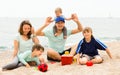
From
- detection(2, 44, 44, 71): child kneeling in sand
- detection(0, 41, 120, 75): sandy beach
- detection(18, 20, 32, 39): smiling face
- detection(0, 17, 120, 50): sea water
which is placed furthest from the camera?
detection(0, 17, 120, 50): sea water

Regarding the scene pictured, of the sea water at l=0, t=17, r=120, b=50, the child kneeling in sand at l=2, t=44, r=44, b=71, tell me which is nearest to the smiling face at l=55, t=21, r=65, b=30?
the child kneeling in sand at l=2, t=44, r=44, b=71

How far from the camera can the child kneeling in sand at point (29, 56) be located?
5.59 meters

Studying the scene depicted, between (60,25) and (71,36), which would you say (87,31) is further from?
(71,36)

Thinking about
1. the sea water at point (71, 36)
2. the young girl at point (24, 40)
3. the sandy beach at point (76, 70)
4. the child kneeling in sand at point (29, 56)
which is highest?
the young girl at point (24, 40)

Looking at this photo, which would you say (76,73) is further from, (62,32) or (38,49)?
(62,32)

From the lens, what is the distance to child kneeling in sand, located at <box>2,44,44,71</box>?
559cm

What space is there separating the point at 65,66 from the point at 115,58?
48.0 inches

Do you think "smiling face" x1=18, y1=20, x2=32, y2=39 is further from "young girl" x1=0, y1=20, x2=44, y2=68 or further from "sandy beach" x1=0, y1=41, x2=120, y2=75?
"sandy beach" x1=0, y1=41, x2=120, y2=75

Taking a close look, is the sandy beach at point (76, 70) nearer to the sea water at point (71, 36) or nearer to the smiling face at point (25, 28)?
the smiling face at point (25, 28)

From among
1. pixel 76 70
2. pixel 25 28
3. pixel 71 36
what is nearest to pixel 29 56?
pixel 25 28

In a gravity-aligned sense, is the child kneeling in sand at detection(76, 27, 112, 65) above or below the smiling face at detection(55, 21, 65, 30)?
below

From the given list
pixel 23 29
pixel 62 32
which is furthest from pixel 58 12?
pixel 23 29

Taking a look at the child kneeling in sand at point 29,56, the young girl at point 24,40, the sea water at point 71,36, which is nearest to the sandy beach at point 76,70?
the child kneeling in sand at point 29,56

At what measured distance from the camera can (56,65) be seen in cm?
589
